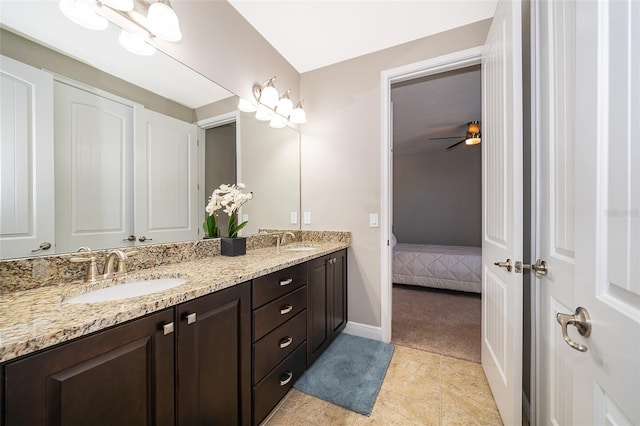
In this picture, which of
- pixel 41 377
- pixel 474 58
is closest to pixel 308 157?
pixel 474 58

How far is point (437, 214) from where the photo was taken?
5.46m

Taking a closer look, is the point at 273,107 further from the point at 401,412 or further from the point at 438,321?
the point at 438,321

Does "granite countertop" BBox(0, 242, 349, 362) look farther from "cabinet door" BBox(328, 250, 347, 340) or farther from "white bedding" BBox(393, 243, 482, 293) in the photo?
"white bedding" BBox(393, 243, 482, 293)

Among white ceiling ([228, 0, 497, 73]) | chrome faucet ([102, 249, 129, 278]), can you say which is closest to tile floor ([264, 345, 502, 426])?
chrome faucet ([102, 249, 129, 278])

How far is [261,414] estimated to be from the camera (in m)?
1.21

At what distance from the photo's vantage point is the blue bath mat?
1453 mm

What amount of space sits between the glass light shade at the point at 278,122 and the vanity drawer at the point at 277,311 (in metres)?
1.47

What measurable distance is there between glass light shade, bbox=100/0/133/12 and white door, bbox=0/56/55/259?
43cm

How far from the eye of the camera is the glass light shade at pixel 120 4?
1078mm

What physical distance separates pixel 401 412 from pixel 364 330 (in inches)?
32.8

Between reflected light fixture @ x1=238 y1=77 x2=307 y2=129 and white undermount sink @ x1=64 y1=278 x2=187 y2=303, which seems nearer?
white undermount sink @ x1=64 y1=278 x2=187 y2=303

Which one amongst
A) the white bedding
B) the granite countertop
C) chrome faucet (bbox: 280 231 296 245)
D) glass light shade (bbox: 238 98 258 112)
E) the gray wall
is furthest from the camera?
the gray wall

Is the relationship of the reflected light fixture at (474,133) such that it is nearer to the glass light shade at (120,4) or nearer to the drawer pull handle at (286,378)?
the drawer pull handle at (286,378)

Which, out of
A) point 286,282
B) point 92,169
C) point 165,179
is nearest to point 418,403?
point 286,282
